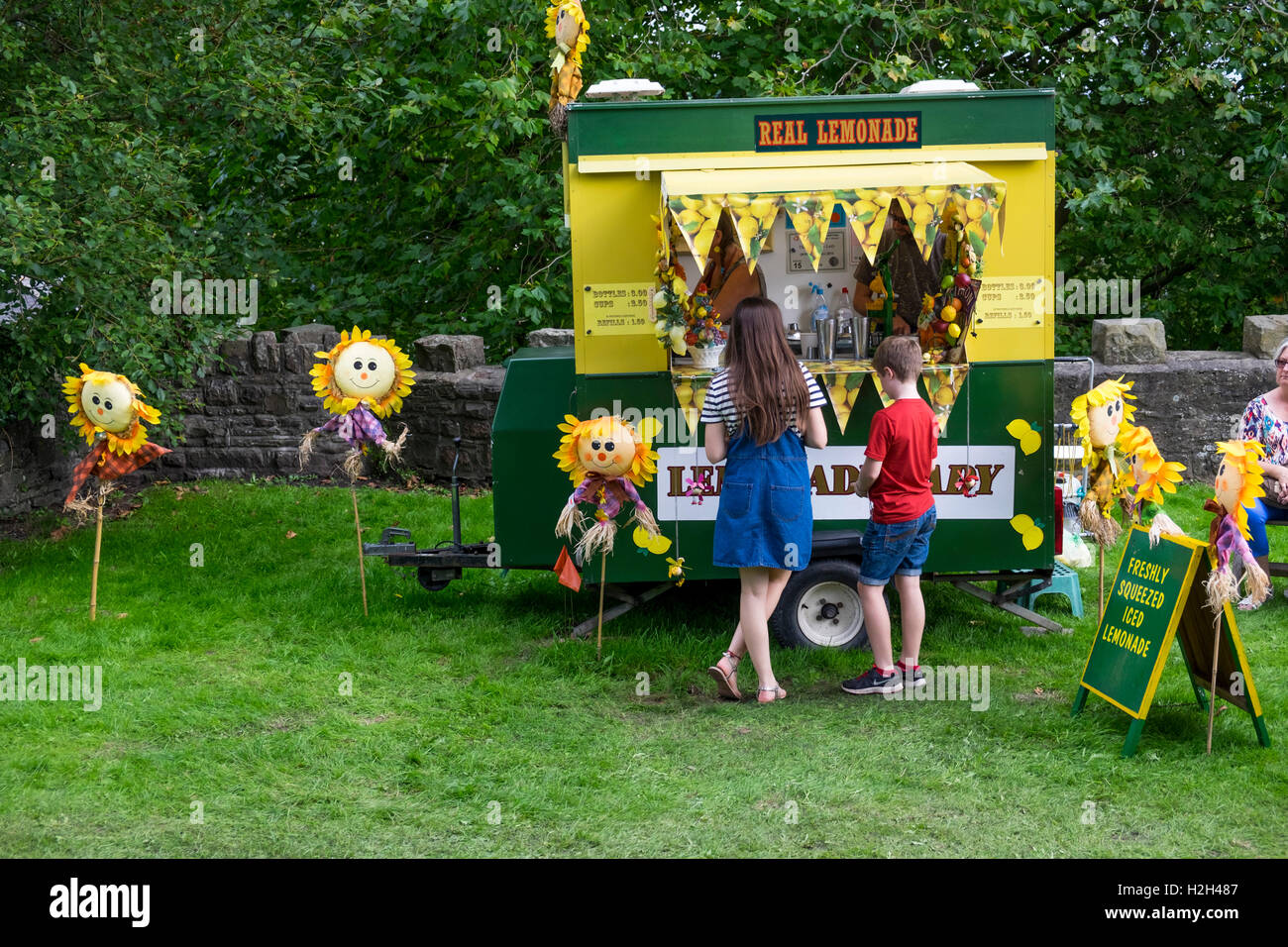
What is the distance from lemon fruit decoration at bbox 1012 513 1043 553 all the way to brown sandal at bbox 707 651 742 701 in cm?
180

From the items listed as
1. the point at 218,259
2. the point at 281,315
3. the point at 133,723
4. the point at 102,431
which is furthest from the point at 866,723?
the point at 281,315

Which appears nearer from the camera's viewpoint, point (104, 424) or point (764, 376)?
point (764, 376)

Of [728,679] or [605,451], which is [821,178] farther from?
[728,679]

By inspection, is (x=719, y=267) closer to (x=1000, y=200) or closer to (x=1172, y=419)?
(x=1000, y=200)

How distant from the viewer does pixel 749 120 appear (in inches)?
273

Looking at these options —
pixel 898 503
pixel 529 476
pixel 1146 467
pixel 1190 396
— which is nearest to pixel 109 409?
pixel 529 476

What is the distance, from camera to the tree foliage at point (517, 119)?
1002cm

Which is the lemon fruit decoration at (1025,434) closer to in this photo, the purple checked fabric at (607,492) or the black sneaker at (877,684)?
the black sneaker at (877,684)

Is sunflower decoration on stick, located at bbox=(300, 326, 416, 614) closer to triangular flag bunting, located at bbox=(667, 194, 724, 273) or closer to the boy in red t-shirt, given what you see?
triangular flag bunting, located at bbox=(667, 194, 724, 273)

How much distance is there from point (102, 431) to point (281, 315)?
631 cm

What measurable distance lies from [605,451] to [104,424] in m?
3.13

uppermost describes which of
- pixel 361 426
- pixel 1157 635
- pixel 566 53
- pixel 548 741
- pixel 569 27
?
pixel 569 27

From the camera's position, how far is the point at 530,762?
570 centimetres

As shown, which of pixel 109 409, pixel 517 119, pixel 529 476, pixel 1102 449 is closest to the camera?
pixel 1102 449
